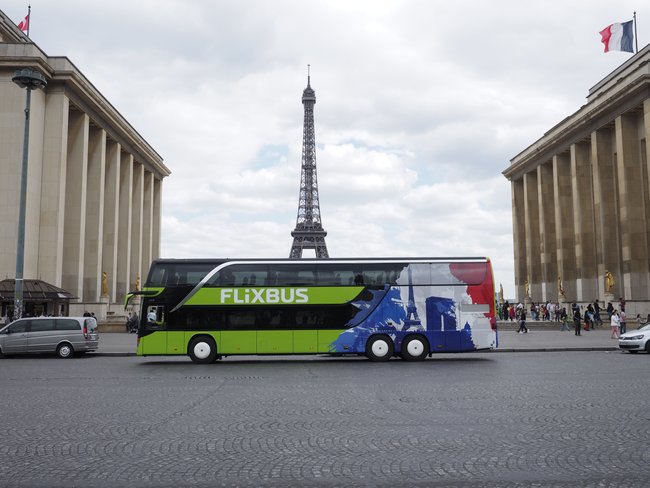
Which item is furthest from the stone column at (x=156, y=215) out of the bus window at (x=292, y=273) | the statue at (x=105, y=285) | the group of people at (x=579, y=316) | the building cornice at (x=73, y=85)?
the bus window at (x=292, y=273)

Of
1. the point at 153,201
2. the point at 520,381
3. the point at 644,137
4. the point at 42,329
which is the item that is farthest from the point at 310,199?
the point at 520,381

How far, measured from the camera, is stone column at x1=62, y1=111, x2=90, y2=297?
51344 mm

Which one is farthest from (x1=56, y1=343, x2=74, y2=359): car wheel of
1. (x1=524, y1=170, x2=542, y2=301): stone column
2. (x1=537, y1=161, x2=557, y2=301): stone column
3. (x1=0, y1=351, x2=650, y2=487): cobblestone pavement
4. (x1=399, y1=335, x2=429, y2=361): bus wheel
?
(x1=524, y1=170, x2=542, y2=301): stone column

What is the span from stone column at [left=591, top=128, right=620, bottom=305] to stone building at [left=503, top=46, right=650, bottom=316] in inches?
3.5

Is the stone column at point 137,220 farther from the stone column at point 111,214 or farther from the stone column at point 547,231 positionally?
the stone column at point 547,231

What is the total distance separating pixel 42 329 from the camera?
26234 millimetres

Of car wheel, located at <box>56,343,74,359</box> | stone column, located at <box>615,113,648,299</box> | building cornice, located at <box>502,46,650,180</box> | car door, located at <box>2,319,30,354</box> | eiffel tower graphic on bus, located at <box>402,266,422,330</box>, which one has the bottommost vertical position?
car wheel, located at <box>56,343,74,359</box>

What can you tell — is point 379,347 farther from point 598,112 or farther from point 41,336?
point 598,112

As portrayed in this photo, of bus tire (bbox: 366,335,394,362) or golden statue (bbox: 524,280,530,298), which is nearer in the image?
bus tire (bbox: 366,335,394,362)

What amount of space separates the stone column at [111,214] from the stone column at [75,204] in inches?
315

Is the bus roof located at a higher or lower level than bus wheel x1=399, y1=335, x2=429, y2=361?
higher

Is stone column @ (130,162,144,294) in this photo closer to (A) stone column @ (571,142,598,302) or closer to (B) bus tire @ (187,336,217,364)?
(A) stone column @ (571,142,598,302)

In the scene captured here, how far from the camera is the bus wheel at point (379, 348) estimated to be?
23.2 metres

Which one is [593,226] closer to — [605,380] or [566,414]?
[605,380]
